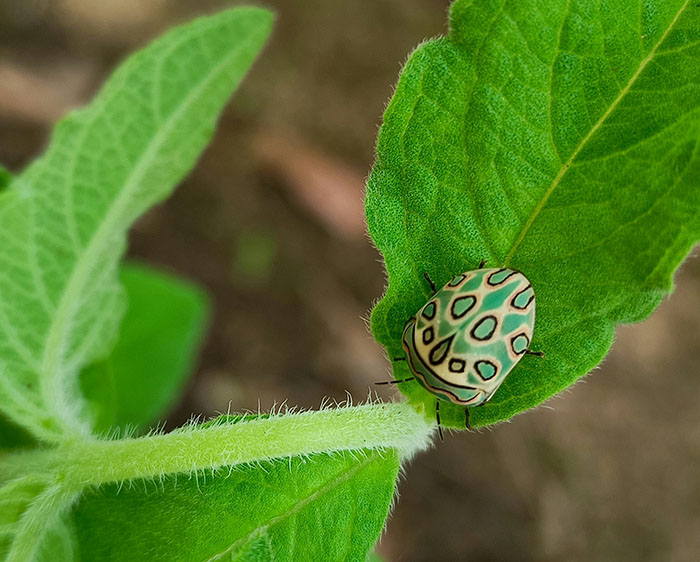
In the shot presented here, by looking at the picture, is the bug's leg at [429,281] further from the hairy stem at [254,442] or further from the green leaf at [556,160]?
the hairy stem at [254,442]

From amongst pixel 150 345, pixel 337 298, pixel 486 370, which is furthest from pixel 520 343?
pixel 337 298

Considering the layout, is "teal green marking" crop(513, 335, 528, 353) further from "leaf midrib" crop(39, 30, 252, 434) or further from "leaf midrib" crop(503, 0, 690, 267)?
"leaf midrib" crop(39, 30, 252, 434)

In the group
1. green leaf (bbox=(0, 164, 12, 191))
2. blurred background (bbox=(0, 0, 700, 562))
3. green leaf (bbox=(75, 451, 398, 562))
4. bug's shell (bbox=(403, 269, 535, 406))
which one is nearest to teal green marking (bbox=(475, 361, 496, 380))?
bug's shell (bbox=(403, 269, 535, 406))

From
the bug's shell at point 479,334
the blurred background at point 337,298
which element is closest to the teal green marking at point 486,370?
the bug's shell at point 479,334

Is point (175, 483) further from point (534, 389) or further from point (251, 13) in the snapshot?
point (251, 13)

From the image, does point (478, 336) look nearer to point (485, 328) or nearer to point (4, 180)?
point (485, 328)
